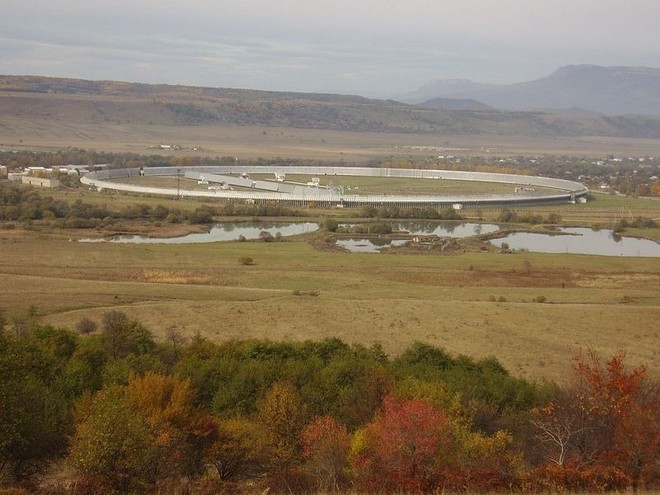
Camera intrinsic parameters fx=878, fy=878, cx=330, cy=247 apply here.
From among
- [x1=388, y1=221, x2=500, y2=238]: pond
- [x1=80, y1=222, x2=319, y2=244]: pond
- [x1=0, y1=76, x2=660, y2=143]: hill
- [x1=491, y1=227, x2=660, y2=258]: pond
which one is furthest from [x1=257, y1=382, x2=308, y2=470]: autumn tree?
[x1=0, y1=76, x2=660, y2=143]: hill

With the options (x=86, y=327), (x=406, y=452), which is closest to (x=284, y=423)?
(x=406, y=452)

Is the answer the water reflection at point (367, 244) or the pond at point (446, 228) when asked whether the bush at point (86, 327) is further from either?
the pond at point (446, 228)

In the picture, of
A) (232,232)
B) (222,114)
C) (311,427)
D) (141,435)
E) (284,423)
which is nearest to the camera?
(141,435)

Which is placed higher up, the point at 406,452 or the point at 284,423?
the point at 406,452

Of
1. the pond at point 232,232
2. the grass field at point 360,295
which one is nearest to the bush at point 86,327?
the grass field at point 360,295

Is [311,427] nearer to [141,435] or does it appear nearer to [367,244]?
[141,435]

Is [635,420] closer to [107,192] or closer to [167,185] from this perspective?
[107,192]

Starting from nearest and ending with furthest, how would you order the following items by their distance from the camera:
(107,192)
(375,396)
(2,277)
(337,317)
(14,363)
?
(14,363)
(375,396)
(337,317)
(2,277)
(107,192)

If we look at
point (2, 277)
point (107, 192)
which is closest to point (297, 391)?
point (2, 277)
